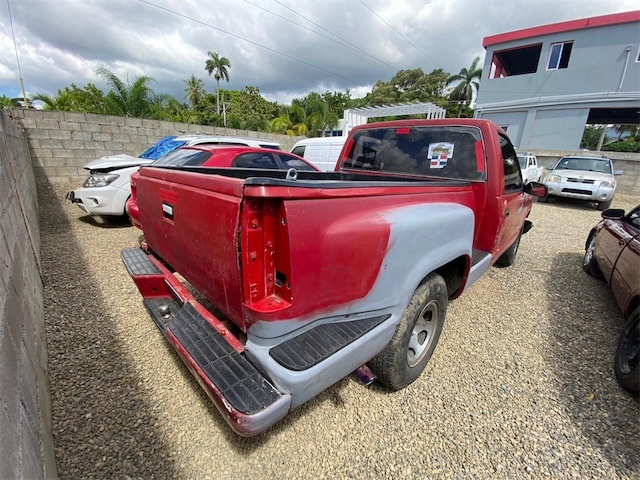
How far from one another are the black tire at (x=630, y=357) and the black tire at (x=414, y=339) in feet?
4.73

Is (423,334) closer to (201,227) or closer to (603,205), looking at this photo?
(201,227)

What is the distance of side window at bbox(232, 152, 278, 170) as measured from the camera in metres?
4.91

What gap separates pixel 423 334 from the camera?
2.38 metres

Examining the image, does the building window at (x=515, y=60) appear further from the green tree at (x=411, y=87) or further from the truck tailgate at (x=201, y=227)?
the truck tailgate at (x=201, y=227)

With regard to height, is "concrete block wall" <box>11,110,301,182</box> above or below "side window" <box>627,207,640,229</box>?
above

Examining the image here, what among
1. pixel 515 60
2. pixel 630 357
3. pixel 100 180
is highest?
pixel 515 60

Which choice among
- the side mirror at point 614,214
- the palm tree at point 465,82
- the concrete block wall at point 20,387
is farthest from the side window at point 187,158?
the palm tree at point 465,82

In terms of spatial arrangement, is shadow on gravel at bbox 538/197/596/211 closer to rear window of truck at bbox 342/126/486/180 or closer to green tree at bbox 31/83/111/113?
rear window of truck at bbox 342/126/486/180

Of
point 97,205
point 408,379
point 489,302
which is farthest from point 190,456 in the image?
point 97,205

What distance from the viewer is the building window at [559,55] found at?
54.0 ft

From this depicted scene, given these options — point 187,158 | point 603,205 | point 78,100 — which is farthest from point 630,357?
point 78,100

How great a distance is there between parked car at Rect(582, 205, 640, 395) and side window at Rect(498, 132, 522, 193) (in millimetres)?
1169

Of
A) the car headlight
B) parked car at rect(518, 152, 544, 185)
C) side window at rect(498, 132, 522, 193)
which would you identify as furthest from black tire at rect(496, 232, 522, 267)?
parked car at rect(518, 152, 544, 185)

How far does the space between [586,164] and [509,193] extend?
10386 mm
